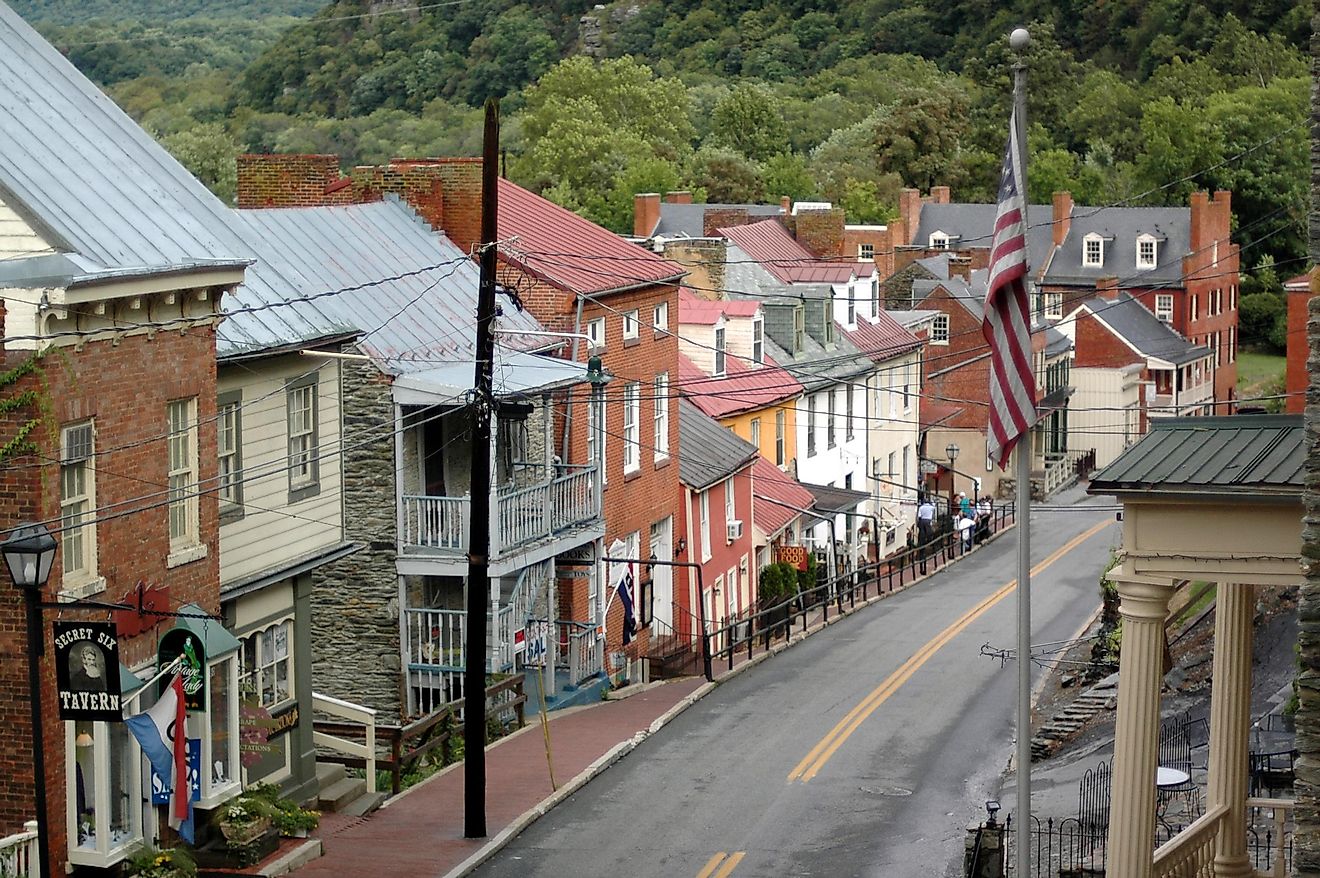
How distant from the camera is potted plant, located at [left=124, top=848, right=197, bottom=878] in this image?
21094 millimetres

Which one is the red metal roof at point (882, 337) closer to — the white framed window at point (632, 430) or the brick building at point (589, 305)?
→ the brick building at point (589, 305)

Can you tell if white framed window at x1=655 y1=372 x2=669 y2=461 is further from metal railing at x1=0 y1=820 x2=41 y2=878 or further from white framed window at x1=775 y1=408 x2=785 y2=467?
metal railing at x1=0 y1=820 x2=41 y2=878

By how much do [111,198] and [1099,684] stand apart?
782 inches

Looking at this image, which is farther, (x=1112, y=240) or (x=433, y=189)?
(x=1112, y=240)

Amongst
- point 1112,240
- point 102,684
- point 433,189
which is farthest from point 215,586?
point 1112,240

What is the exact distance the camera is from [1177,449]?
629 inches

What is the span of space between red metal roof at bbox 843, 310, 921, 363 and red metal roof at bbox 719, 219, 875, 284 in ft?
6.09

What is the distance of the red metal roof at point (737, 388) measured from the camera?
159 ft

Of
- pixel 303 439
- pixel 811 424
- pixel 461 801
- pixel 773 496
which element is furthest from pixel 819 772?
pixel 811 424

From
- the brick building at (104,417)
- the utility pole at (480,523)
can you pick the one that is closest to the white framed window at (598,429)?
the utility pole at (480,523)

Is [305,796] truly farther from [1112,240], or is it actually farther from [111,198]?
[1112,240]

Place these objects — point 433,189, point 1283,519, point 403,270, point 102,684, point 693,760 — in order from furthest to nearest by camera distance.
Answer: point 433,189 < point 403,270 < point 693,760 < point 102,684 < point 1283,519

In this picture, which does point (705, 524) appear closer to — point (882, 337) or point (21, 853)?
point (882, 337)

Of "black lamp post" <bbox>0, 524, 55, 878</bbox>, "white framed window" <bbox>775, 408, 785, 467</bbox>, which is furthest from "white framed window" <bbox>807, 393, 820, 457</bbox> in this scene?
"black lamp post" <bbox>0, 524, 55, 878</bbox>
